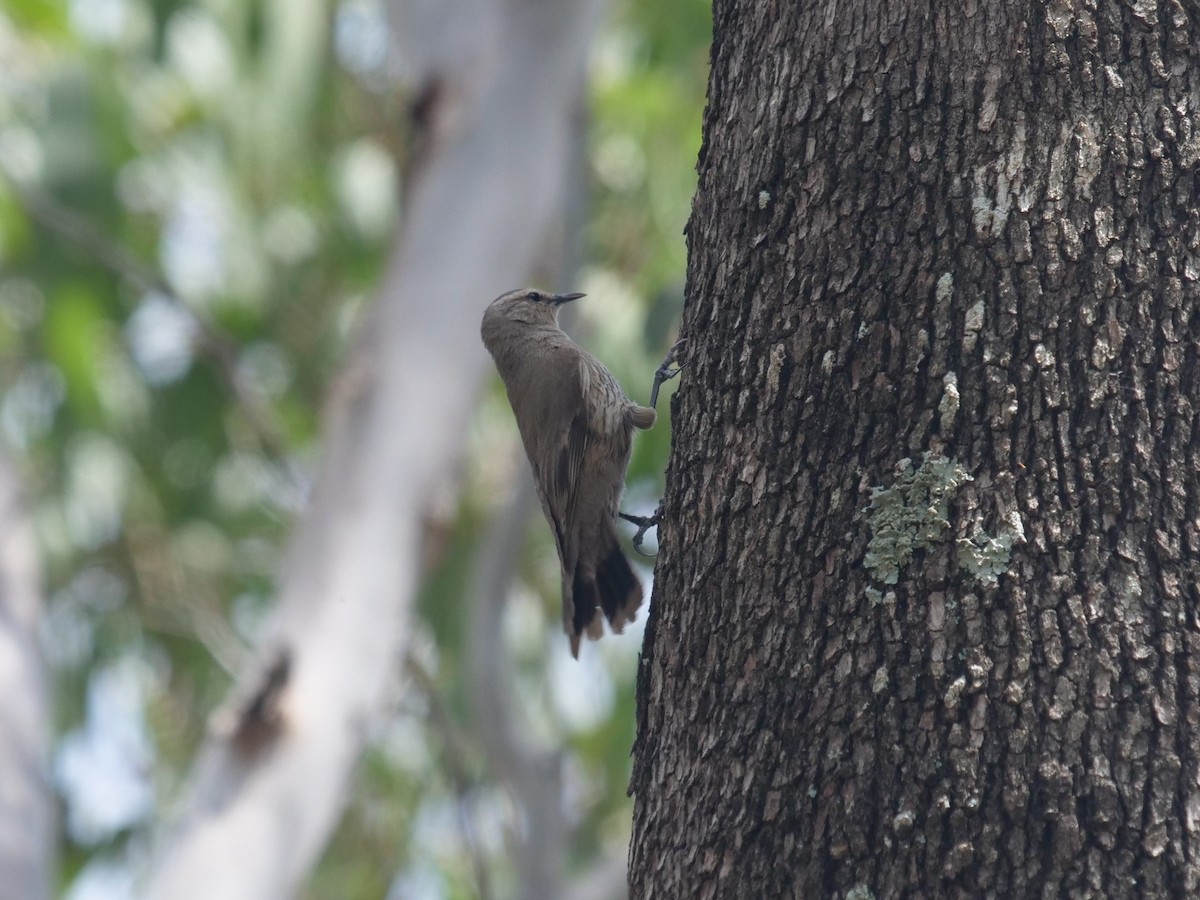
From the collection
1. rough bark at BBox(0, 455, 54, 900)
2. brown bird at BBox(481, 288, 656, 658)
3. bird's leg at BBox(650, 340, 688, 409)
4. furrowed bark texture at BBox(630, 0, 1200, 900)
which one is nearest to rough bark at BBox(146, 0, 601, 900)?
rough bark at BBox(0, 455, 54, 900)

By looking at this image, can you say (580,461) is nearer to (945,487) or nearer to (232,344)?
(945,487)

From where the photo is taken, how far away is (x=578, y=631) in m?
4.71

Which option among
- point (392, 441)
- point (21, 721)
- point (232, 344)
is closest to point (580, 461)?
point (392, 441)

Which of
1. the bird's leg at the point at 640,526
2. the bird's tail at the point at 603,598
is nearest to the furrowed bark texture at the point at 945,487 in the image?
the bird's leg at the point at 640,526

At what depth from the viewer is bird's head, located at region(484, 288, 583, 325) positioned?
226 inches

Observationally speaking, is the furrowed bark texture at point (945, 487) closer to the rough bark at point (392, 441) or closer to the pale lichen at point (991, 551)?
the pale lichen at point (991, 551)

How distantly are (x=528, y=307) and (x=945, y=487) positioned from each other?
3.89 m

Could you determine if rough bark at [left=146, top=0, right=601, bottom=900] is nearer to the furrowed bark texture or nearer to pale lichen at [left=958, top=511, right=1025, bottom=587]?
the furrowed bark texture

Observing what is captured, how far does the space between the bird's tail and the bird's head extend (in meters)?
1.28

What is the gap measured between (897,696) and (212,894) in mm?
4113

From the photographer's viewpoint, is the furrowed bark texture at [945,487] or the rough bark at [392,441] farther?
the rough bark at [392,441]

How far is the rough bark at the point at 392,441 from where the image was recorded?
5602 mm

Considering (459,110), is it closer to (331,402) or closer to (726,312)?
(331,402)

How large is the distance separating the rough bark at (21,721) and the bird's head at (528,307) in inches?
107
